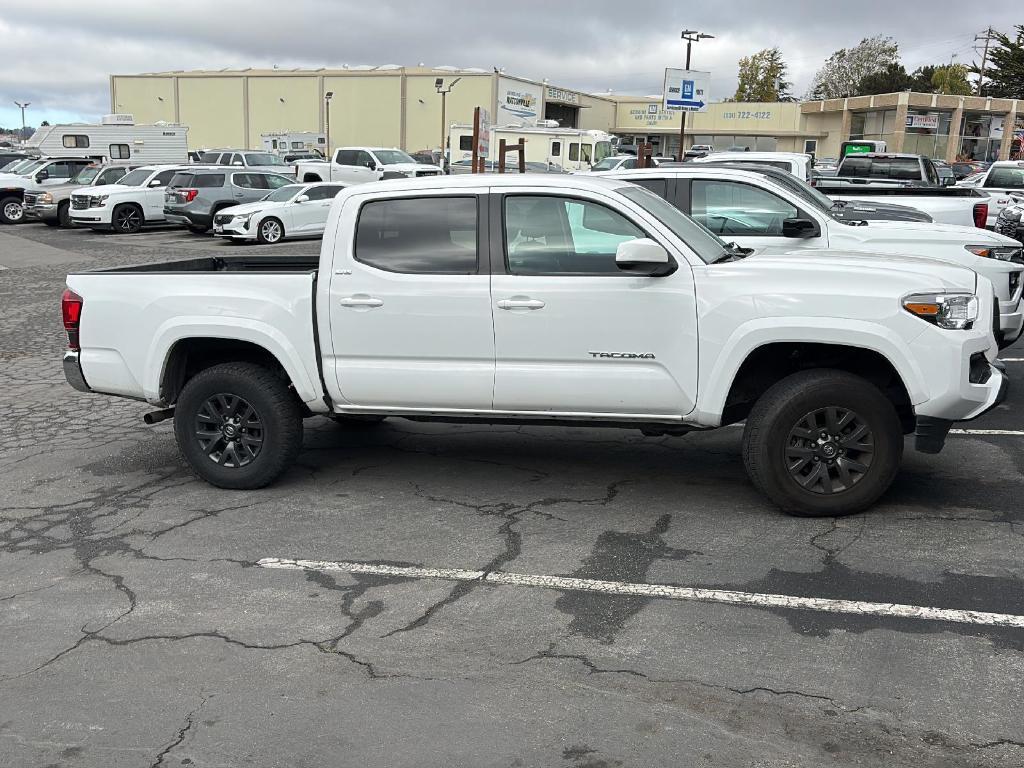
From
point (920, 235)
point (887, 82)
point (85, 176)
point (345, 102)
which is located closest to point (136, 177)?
point (85, 176)

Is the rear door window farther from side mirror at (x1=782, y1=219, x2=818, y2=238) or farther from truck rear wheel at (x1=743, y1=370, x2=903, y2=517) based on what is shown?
side mirror at (x1=782, y1=219, x2=818, y2=238)

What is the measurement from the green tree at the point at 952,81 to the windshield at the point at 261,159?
66.1 metres

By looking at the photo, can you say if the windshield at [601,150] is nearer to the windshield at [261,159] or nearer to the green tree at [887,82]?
the windshield at [261,159]

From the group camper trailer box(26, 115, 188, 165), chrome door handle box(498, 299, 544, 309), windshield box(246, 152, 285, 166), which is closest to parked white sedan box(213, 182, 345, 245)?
windshield box(246, 152, 285, 166)

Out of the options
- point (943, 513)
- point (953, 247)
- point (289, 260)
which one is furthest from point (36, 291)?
point (943, 513)

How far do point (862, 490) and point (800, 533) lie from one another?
0.42 metres

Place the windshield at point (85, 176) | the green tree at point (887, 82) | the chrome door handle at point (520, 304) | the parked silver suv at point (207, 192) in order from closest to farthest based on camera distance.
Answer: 1. the chrome door handle at point (520, 304)
2. the parked silver suv at point (207, 192)
3. the windshield at point (85, 176)
4. the green tree at point (887, 82)

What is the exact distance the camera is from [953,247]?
9289 millimetres

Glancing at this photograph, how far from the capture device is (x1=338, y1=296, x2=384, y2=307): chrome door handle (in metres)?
5.89

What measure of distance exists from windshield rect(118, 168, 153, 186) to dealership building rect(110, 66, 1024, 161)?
28670 mm

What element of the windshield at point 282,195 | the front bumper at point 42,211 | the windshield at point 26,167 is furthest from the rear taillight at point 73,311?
the windshield at point 26,167

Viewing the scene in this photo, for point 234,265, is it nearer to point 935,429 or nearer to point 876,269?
point 876,269

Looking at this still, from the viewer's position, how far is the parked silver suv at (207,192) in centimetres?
2641

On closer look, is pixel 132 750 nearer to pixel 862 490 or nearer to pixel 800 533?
pixel 800 533
